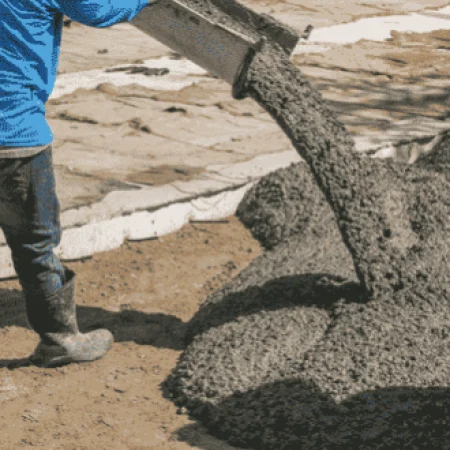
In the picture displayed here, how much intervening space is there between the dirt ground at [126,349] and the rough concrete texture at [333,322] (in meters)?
0.12

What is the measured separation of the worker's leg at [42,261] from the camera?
306cm

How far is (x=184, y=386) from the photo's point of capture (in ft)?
10.6

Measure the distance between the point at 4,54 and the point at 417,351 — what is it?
1.82 meters

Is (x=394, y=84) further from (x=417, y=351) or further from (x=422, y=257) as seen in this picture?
(x=417, y=351)

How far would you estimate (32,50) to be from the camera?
289 cm

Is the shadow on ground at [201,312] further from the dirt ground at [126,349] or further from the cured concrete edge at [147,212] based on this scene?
the cured concrete edge at [147,212]

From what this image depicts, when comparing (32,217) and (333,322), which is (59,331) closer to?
(32,217)

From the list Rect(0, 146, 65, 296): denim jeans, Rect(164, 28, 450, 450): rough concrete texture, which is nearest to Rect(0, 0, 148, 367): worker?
Rect(0, 146, 65, 296): denim jeans

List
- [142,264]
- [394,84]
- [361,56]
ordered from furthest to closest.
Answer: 1. [361,56]
2. [394,84]
3. [142,264]

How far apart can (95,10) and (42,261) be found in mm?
947

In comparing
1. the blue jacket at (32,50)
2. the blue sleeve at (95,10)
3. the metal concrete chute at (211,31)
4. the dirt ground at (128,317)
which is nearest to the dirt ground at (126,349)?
the dirt ground at (128,317)

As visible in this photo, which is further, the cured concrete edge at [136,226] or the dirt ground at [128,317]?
the cured concrete edge at [136,226]

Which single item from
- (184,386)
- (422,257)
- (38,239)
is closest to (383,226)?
(422,257)

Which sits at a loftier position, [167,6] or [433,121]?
[167,6]
